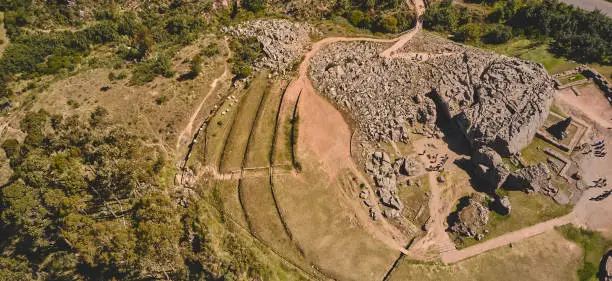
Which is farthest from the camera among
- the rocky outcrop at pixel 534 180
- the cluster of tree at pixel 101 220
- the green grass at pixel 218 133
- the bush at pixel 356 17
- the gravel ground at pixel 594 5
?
the gravel ground at pixel 594 5

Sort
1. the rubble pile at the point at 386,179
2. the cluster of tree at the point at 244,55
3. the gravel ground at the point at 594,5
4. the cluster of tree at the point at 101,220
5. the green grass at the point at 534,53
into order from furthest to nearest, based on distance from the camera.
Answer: the gravel ground at the point at 594,5
the green grass at the point at 534,53
the cluster of tree at the point at 244,55
the rubble pile at the point at 386,179
the cluster of tree at the point at 101,220

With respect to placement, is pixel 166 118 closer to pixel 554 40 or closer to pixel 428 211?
pixel 428 211

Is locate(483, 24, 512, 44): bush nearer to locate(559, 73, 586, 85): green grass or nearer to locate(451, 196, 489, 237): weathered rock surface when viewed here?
locate(559, 73, 586, 85): green grass

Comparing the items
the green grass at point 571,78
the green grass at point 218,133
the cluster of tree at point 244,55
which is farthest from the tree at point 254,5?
the green grass at point 571,78

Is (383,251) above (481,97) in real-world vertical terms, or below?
below

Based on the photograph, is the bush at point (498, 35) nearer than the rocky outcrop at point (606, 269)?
No

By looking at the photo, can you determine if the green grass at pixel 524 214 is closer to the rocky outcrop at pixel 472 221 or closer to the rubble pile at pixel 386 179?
the rocky outcrop at pixel 472 221

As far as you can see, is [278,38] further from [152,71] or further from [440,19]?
[440,19]

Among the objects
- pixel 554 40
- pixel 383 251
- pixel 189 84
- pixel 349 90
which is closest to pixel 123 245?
pixel 189 84
